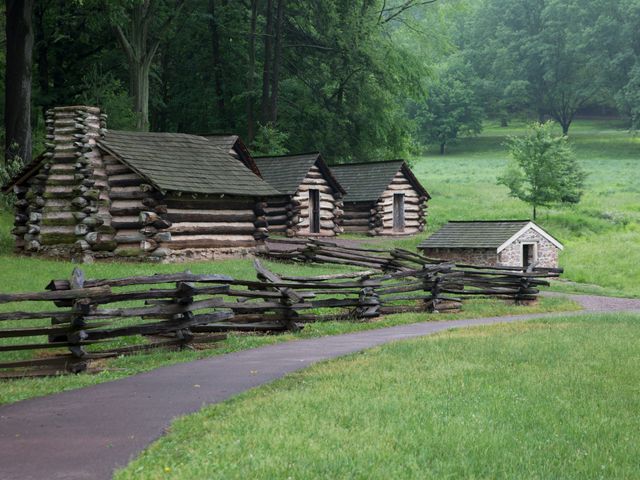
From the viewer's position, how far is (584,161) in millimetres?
88188

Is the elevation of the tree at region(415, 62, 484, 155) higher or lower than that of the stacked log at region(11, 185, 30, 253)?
higher

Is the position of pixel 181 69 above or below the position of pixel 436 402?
above

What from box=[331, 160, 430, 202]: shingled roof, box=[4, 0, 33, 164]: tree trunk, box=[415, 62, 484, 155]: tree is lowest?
box=[331, 160, 430, 202]: shingled roof

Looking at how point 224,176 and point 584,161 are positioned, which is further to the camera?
point 584,161

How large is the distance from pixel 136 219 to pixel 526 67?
298ft

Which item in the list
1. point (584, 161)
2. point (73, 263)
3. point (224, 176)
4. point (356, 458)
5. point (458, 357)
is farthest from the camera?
point (584, 161)

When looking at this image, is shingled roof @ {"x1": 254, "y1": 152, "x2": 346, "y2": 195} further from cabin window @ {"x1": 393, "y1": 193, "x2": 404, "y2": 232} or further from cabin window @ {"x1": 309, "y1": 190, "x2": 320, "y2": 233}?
cabin window @ {"x1": 393, "y1": 193, "x2": 404, "y2": 232}

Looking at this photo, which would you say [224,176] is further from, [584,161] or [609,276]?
[584,161]

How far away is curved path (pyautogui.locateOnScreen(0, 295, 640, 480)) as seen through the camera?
8273mm

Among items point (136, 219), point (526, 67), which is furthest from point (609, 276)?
point (526, 67)

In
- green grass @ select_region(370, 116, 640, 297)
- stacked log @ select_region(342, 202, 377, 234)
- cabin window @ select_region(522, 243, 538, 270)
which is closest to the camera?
cabin window @ select_region(522, 243, 538, 270)

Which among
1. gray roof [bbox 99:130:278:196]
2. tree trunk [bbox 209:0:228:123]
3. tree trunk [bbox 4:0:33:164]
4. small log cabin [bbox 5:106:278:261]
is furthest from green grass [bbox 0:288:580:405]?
tree trunk [bbox 209:0:228:123]

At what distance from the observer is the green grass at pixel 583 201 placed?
4249cm

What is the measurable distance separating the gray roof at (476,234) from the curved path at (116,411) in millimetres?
22255
